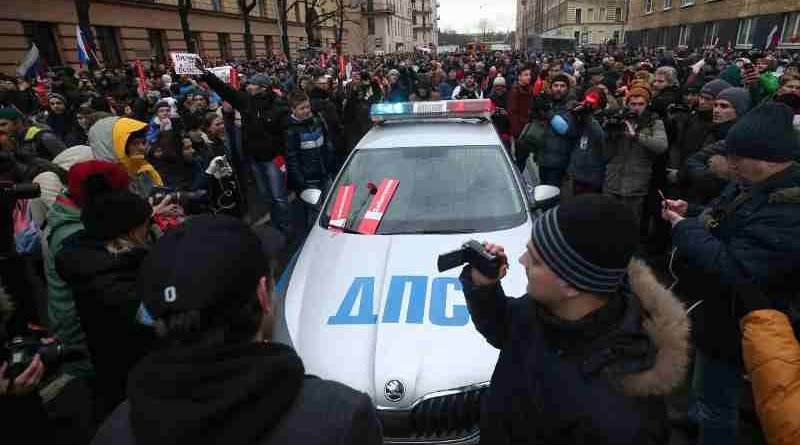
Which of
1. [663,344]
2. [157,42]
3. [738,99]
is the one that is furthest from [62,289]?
[157,42]

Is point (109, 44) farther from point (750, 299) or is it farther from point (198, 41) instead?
point (750, 299)

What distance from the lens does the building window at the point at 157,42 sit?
23.5 m

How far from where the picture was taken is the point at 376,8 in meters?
66.9

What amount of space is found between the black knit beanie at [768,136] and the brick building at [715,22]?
12731 mm

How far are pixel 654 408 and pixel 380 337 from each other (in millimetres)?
1362

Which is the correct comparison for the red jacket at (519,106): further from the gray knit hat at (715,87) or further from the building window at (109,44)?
the building window at (109,44)

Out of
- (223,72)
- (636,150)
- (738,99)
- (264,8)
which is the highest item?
(264,8)

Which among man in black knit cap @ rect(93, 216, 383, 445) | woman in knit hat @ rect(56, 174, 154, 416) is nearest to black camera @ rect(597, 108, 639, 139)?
woman in knit hat @ rect(56, 174, 154, 416)

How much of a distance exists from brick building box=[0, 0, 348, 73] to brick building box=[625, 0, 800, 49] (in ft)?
77.0

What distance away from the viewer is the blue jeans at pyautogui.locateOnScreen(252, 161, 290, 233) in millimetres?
5859

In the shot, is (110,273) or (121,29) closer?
(110,273)

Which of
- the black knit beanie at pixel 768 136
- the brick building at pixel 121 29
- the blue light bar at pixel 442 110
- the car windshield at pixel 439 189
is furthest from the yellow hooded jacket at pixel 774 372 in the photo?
the brick building at pixel 121 29

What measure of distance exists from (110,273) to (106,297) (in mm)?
102

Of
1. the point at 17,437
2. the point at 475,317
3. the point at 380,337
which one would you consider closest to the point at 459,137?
the point at 380,337
